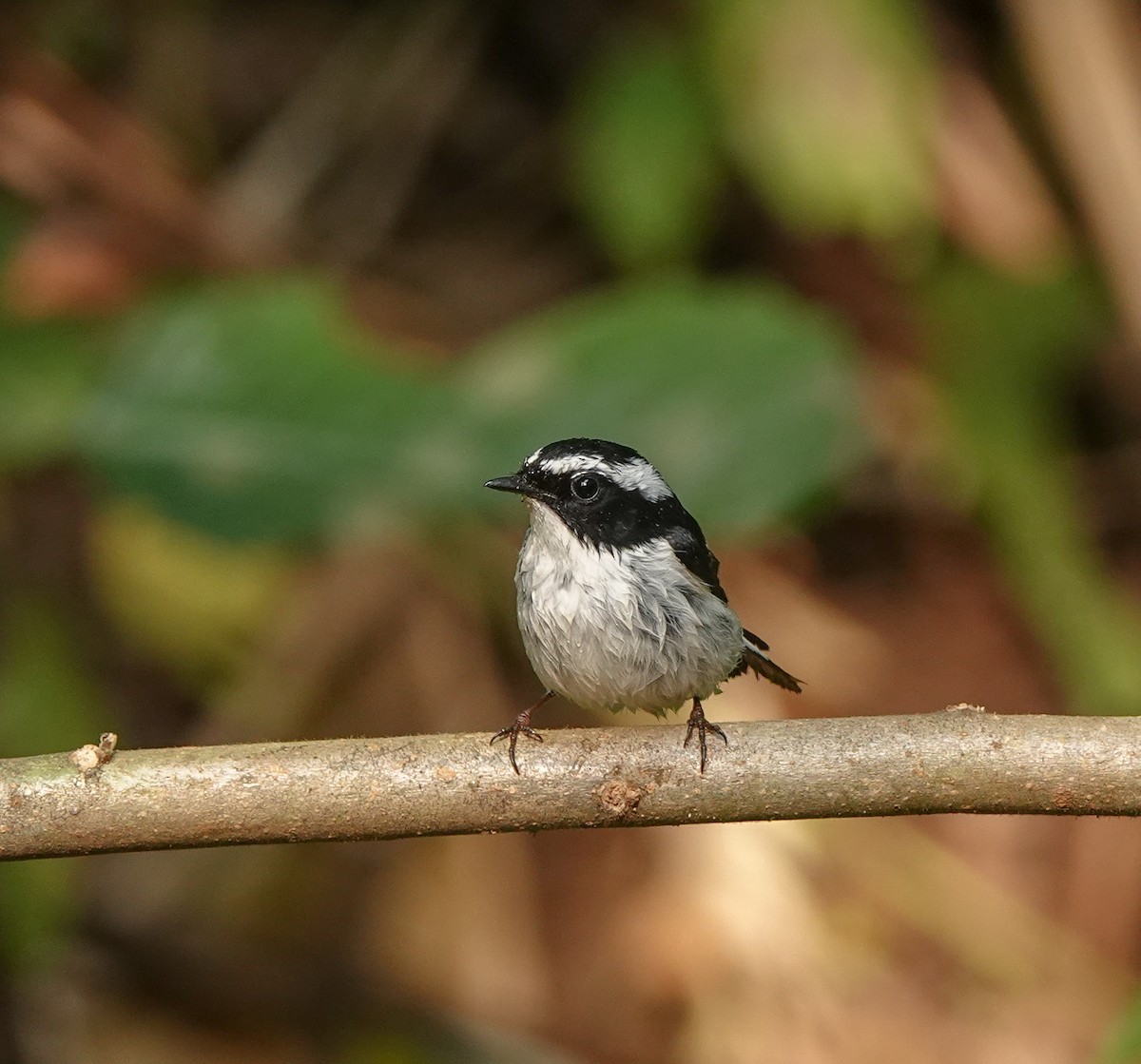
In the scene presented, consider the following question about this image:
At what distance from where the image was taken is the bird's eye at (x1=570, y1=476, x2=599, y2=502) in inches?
139

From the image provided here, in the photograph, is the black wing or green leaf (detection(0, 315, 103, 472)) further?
green leaf (detection(0, 315, 103, 472))

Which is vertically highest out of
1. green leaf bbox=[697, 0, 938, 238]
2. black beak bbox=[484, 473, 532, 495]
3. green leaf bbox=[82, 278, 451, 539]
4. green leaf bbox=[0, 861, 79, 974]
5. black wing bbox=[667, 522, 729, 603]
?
green leaf bbox=[697, 0, 938, 238]

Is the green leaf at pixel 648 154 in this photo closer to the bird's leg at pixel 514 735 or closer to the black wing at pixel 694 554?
the black wing at pixel 694 554

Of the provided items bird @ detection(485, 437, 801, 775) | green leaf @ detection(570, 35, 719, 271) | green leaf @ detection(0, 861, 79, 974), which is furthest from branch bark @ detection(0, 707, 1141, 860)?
green leaf @ detection(570, 35, 719, 271)

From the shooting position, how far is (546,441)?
4512mm

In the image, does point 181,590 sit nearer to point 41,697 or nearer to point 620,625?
point 41,697

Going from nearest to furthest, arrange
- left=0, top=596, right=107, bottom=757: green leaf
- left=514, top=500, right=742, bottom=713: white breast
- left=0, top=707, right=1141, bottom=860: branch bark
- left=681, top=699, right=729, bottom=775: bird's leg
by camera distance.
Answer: left=0, top=707, right=1141, bottom=860: branch bark
left=681, top=699, right=729, bottom=775: bird's leg
left=514, top=500, right=742, bottom=713: white breast
left=0, top=596, right=107, bottom=757: green leaf

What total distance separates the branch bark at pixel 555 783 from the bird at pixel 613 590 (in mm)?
455

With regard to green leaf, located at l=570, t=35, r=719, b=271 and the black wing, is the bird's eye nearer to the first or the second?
the black wing

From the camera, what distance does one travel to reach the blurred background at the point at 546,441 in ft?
15.6

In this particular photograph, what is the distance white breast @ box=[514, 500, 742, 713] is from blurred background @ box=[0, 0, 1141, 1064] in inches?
32.0

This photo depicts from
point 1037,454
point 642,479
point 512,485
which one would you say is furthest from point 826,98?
point 512,485

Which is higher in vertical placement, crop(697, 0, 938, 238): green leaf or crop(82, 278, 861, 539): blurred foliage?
crop(697, 0, 938, 238): green leaf

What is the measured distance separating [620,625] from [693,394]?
1.45 metres
